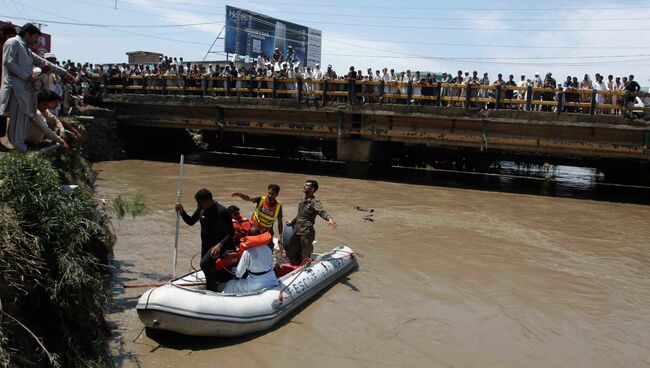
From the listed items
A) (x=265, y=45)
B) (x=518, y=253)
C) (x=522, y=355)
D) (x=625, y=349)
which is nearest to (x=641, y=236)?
(x=518, y=253)

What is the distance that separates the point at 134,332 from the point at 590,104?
1516cm

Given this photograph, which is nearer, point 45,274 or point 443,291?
point 45,274

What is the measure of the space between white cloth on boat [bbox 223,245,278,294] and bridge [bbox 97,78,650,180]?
41.7ft

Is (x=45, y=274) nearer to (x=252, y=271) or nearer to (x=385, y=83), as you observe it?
(x=252, y=271)

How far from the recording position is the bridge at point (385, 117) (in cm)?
1742

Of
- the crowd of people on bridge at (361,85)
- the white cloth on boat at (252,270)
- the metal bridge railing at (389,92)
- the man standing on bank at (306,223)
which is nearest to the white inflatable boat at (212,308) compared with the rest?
the white cloth on boat at (252,270)

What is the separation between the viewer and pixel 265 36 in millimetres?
40844

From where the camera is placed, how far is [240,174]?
68.7 feet

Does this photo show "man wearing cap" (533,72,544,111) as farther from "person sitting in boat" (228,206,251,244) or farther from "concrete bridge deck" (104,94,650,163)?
"person sitting in boat" (228,206,251,244)

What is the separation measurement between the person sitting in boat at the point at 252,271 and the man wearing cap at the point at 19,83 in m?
2.90

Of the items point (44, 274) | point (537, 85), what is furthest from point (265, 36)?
A: point (44, 274)

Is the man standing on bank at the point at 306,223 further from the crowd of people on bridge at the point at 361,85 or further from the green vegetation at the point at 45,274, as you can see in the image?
the crowd of people on bridge at the point at 361,85

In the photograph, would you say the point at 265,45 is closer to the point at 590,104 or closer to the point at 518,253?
the point at 590,104

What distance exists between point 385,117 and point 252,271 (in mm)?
13575
